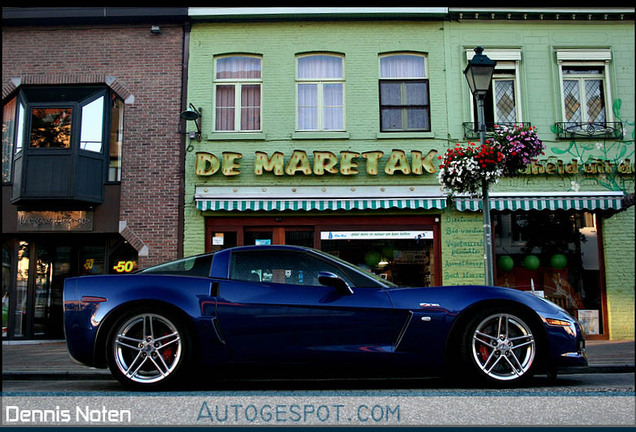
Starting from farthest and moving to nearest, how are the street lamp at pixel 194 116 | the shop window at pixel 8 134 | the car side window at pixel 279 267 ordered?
1. the shop window at pixel 8 134
2. the street lamp at pixel 194 116
3. the car side window at pixel 279 267

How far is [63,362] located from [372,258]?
20.5ft

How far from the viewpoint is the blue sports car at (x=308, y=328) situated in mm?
5020

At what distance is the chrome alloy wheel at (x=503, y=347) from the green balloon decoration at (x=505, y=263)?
7807mm

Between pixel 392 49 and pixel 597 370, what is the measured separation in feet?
27.3

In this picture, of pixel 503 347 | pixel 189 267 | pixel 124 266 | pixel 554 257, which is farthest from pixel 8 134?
pixel 503 347

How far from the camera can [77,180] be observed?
12.5 m

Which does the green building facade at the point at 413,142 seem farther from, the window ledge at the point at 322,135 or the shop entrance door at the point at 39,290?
the shop entrance door at the point at 39,290

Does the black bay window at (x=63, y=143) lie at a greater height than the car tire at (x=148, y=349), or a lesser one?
greater

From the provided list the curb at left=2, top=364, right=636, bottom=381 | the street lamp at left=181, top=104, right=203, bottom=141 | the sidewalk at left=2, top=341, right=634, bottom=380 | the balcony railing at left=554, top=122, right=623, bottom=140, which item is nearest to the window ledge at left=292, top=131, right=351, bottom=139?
the street lamp at left=181, top=104, right=203, bottom=141

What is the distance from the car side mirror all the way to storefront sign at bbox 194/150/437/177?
7.62 meters

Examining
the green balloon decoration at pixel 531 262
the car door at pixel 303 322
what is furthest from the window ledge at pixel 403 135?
the car door at pixel 303 322

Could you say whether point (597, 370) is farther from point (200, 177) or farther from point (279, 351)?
point (200, 177)

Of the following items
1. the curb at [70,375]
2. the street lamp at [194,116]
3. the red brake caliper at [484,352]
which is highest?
the street lamp at [194,116]

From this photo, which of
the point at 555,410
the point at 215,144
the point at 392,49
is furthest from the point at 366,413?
the point at 392,49
